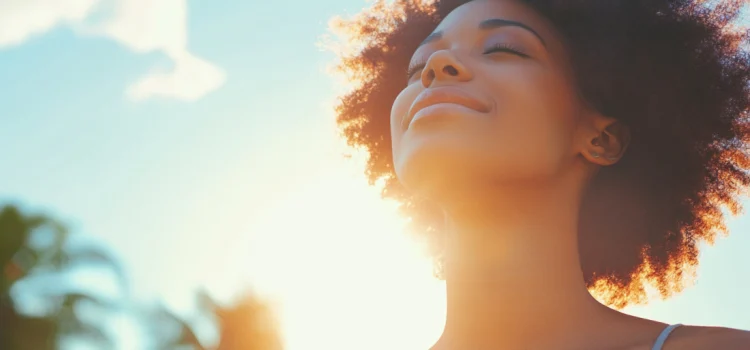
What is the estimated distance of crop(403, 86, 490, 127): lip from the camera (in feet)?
11.5

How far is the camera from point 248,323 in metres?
19.9

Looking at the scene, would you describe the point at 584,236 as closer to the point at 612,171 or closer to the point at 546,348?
the point at 612,171

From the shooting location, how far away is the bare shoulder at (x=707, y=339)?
9.69 feet

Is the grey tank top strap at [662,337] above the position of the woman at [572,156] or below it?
below

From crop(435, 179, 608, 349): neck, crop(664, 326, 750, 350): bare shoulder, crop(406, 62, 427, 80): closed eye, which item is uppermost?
crop(406, 62, 427, 80): closed eye

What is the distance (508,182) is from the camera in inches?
137

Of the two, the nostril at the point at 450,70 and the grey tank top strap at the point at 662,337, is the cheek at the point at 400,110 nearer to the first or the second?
the nostril at the point at 450,70

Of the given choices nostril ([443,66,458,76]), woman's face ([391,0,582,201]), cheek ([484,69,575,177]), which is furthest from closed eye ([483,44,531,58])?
nostril ([443,66,458,76])

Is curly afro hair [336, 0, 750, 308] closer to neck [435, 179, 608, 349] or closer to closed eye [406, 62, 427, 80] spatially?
neck [435, 179, 608, 349]

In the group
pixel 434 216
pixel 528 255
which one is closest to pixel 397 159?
pixel 528 255

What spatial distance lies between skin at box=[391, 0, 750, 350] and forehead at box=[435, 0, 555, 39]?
0.36 feet

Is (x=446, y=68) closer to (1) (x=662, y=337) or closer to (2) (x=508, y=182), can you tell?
(2) (x=508, y=182)

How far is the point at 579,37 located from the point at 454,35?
65 centimetres

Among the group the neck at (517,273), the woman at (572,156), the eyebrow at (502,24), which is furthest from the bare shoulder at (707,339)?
the eyebrow at (502,24)
